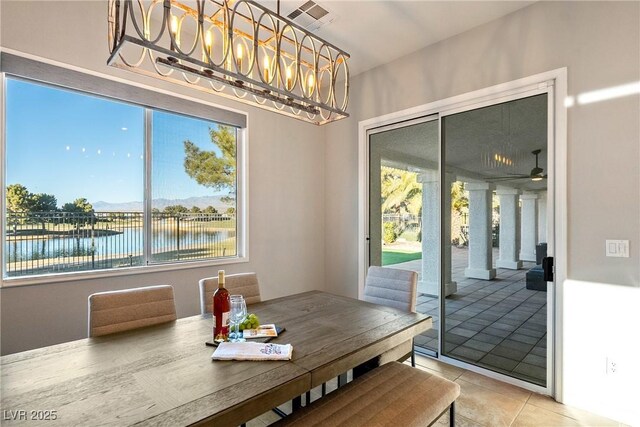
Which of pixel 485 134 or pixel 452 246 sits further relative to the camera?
pixel 452 246

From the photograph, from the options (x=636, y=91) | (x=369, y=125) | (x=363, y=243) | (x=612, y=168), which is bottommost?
(x=363, y=243)

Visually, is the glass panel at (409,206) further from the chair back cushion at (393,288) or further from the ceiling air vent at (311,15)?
the ceiling air vent at (311,15)

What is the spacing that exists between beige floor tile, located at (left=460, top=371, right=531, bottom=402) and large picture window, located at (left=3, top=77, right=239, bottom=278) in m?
2.45

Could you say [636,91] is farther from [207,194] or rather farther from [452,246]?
[207,194]

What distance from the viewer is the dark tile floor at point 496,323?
8.16 feet

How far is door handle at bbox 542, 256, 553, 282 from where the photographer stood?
2.39m

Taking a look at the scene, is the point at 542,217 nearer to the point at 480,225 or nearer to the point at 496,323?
the point at 480,225

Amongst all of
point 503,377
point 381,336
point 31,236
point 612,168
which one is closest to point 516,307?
point 503,377

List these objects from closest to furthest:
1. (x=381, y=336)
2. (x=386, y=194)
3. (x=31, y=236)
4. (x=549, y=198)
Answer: (x=381, y=336) < (x=31, y=236) < (x=549, y=198) < (x=386, y=194)

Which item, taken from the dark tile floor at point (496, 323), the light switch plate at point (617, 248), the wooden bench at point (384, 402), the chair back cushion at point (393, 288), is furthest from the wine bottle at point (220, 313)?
the light switch plate at point (617, 248)

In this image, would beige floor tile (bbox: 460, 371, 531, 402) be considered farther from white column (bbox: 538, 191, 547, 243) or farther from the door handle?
white column (bbox: 538, 191, 547, 243)

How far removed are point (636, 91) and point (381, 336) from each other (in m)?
2.28

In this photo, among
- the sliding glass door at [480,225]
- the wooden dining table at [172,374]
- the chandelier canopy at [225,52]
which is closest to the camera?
the wooden dining table at [172,374]

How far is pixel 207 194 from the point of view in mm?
3184
